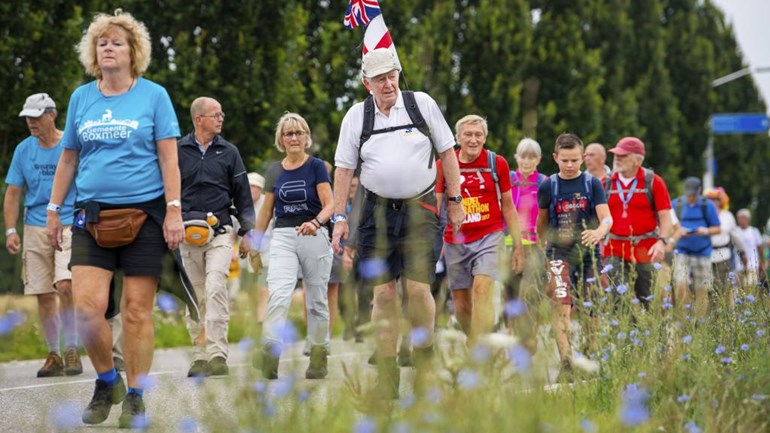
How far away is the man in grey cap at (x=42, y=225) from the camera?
989 centimetres

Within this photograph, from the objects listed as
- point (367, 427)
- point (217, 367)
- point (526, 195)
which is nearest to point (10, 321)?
point (367, 427)

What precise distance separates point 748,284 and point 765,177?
48902 millimetres

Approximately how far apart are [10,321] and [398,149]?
336 centimetres

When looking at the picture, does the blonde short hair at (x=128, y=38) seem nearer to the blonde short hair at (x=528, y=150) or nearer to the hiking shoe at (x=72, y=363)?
the hiking shoe at (x=72, y=363)

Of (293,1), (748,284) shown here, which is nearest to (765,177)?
(293,1)

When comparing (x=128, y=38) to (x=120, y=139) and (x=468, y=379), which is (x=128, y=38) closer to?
(x=120, y=139)

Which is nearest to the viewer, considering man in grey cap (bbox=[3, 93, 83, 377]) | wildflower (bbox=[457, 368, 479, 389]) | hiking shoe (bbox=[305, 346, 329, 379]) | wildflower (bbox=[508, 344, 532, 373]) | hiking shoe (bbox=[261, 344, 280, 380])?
wildflower (bbox=[457, 368, 479, 389])

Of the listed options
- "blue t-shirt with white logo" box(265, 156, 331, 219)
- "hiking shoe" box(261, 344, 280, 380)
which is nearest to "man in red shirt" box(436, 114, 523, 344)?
"blue t-shirt with white logo" box(265, 156, 331, 219)

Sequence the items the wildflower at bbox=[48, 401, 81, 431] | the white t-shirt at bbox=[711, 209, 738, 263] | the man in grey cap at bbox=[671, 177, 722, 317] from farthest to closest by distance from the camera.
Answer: the white t-shirt at bbox=[711, 209, 738, 263] < the man in grey cap at bbox=[671, 177, 722, 317] < the wildflower at bbox=[48, 401, 81, 431]

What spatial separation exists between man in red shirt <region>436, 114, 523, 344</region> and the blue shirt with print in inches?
271

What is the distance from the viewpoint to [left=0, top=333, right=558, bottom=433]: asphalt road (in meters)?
4.13

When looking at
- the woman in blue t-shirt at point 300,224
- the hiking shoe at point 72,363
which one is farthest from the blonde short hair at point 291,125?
Result: the hiking shoe at point 72,363

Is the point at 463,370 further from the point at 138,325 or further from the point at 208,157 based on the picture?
the point at 208,157

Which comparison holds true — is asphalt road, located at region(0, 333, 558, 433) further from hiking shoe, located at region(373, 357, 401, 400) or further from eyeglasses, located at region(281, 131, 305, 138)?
eyeglasses, located at region(281, 131, 305, 138)
